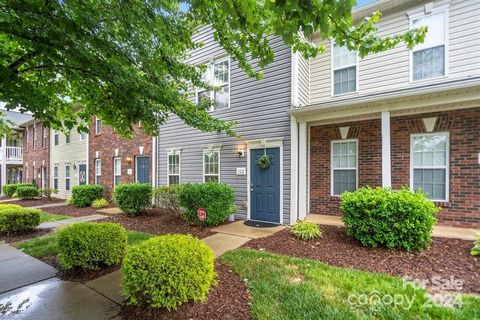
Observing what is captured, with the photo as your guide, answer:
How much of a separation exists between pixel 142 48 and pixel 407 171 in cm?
711

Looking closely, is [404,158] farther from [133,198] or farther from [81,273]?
[133,198]

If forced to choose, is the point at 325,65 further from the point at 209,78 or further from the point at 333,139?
the point at 209,78

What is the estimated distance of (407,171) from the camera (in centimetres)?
665

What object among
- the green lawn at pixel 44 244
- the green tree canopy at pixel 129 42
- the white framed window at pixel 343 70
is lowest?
the green lawn at pixel 44 244

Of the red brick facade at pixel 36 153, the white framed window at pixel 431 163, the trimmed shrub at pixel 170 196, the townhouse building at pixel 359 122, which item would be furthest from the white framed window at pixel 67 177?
the white framed window at pixel 431 163

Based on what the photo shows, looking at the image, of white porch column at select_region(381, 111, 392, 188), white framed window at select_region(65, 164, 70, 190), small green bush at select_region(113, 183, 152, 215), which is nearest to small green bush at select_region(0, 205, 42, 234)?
small green bush at select_region(113, 183, 152, 215)

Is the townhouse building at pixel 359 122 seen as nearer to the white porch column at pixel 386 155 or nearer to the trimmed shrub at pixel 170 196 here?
the white porch column at pixel 386 155

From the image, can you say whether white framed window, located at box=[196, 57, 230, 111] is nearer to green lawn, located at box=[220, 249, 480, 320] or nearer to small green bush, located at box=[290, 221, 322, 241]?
small green bush, located at box=[290, 221, 322, 241]

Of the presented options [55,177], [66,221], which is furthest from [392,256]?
[55,177]

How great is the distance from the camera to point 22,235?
6.55m

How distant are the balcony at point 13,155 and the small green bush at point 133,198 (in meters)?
18.7

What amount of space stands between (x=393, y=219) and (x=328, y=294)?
2.41 m

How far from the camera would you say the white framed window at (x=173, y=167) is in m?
9.79

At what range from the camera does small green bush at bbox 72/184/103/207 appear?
1157 centimetres
